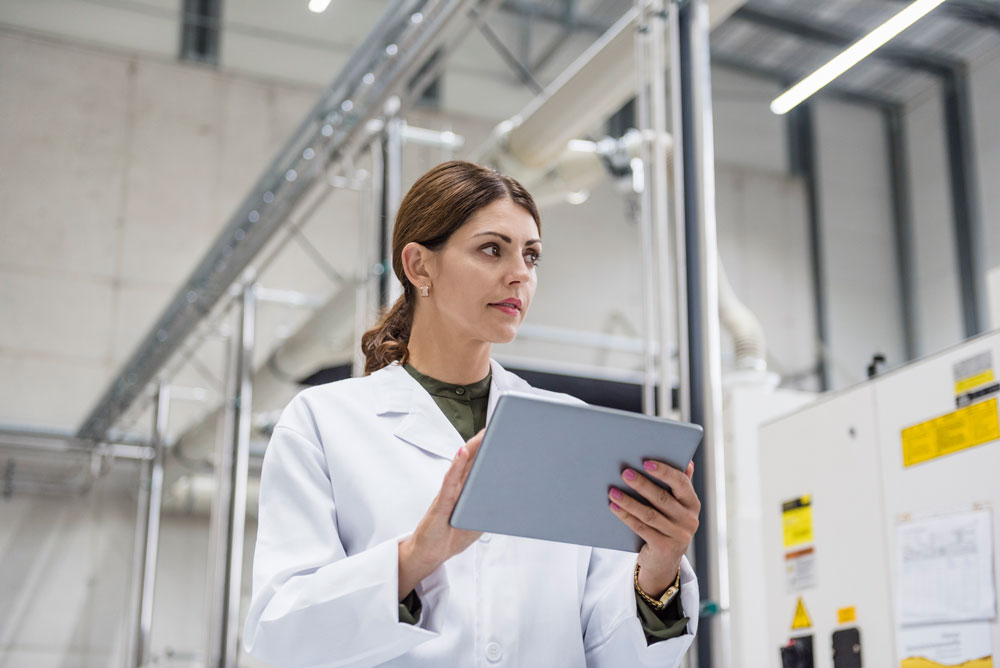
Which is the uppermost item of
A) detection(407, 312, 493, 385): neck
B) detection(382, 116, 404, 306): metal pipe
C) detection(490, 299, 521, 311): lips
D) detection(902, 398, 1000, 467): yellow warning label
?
detection(382, 116, 404, 306): metal pipe

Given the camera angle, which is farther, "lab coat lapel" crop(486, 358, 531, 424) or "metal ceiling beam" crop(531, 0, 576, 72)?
"metal ceiling beam" crop(531, 0, 576, 72)

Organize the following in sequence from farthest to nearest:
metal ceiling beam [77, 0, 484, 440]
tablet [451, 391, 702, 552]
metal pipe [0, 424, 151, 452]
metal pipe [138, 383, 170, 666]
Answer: metal pipe [0, 424, 151, 452] → metal pipe [138, 383, 170, 666] → metal ceiling beam [77, 0, 484, 440] → tablet [451, 391, 702, 552]

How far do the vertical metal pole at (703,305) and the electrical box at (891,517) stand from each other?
645 mm

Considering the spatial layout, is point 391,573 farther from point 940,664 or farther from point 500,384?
point 940,664

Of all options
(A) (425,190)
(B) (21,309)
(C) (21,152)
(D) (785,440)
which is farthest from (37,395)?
(A) (425,190)

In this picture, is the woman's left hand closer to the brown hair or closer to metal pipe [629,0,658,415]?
the brown hair

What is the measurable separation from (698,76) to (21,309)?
22.2 feet

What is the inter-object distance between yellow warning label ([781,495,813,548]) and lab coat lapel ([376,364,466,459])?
246cm

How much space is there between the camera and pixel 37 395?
848 cm

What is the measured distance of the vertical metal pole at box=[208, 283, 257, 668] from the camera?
18.9ft

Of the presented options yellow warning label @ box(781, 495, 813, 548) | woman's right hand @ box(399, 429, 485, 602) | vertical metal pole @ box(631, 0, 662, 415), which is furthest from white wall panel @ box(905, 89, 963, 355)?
woman's right hand @ box(399, 429, 485, 602)

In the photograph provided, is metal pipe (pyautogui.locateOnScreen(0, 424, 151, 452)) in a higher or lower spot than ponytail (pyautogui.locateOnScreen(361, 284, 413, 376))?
higher

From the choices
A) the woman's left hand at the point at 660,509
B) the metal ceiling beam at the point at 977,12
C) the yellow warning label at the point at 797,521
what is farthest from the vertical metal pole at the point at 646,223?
the metal ceiling beam at the point at 977,12

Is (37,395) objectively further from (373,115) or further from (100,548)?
(373,115)
